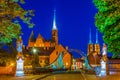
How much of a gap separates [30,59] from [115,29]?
72.8 m

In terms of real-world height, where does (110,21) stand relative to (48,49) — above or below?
below

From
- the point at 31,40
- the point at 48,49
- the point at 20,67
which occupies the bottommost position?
the point at 20,67

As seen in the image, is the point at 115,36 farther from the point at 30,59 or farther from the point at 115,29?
the point at 30,59

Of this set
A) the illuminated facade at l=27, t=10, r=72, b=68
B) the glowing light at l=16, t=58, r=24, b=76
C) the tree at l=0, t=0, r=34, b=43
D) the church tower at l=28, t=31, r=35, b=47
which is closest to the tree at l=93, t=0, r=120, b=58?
the tree at l=0, t=0, r=34, b=43

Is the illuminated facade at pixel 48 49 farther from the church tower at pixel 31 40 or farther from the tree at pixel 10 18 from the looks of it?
the tree at pixel 10 18

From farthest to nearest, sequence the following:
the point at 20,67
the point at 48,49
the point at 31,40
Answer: the point at 31,40 < the point at 48,49 < the point at 20,67

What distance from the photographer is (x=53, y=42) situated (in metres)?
185

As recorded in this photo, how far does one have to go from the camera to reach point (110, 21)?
16.2 meters

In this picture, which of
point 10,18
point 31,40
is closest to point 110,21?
point 10,18

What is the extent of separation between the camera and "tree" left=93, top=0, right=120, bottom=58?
16.1 metres

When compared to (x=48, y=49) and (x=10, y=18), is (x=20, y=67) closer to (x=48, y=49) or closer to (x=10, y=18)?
(x=10, y=18)

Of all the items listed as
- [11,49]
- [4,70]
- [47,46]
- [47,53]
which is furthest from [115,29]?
[47,46]

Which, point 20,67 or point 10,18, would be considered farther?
point 20,67

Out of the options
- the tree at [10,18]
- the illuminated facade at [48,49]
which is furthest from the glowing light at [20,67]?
the illuminated facade at [48,49]
